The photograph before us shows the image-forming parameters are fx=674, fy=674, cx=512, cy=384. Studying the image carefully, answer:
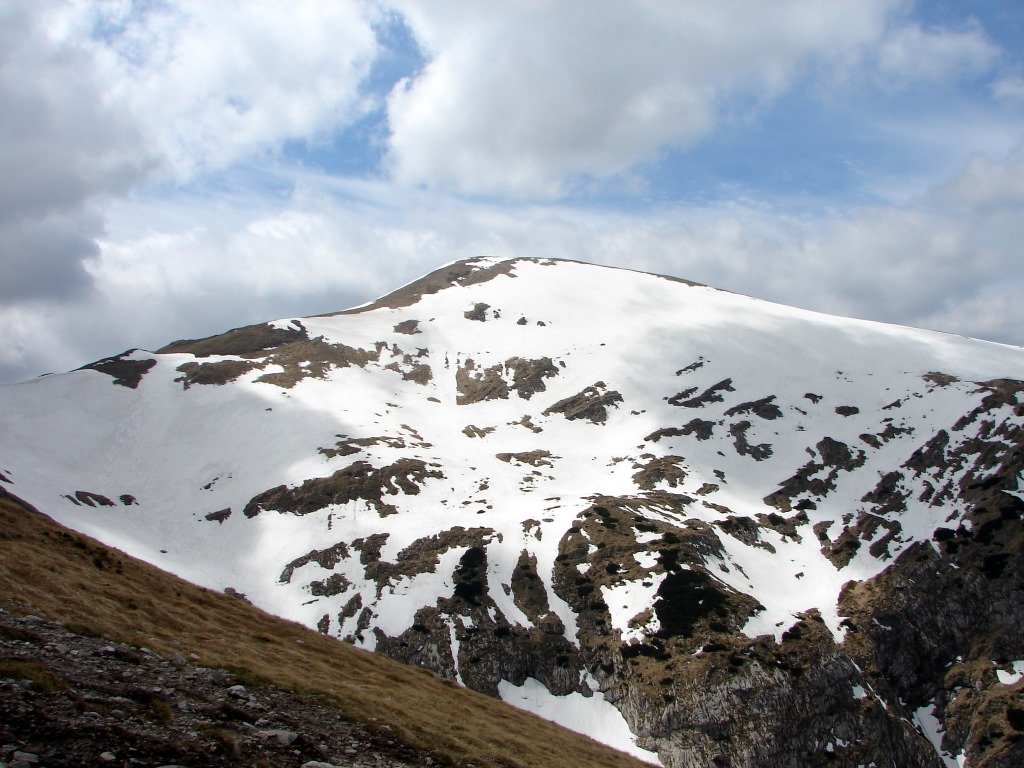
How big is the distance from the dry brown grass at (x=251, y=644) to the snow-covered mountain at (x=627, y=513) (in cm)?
3347

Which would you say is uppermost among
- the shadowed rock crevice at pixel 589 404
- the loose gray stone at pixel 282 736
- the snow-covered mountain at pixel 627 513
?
the shadowed rock crevice at pixel 589 404

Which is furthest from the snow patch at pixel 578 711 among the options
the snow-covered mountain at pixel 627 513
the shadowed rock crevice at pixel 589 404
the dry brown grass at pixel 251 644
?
the shadowed rock crevice at pixel 589 404

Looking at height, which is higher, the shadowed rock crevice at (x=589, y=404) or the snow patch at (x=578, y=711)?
the shadowed rock crevice at (x=589, y=404)

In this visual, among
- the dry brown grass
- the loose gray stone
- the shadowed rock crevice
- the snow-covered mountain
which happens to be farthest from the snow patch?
the shadowed rock crevice

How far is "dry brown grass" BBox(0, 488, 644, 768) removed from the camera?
2355cm

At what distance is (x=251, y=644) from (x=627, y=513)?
71.5 m

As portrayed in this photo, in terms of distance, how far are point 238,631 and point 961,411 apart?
12143 cm

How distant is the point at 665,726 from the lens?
65250mm

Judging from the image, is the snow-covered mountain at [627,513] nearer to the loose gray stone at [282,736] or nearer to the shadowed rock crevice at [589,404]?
the shadowed rock crevice at [589,404]

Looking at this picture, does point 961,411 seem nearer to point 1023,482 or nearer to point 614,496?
point 1023,482

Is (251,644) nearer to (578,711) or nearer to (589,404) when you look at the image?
(578,711)

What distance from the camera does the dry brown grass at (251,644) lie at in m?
23.5

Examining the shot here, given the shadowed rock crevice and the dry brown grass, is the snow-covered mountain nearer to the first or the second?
the shadowed rock crevice

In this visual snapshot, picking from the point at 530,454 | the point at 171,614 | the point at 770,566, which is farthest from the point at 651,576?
the point at 171,614
